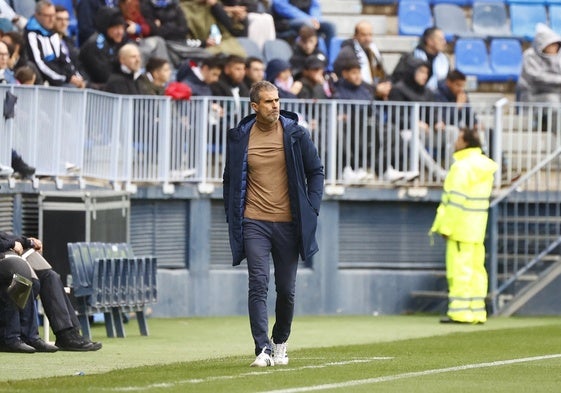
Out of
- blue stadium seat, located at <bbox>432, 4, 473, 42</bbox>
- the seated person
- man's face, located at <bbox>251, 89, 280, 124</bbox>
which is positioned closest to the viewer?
man's face, located at <bbox>251, 89, 280, 124</bbox>

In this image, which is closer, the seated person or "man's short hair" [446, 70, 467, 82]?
the seated person

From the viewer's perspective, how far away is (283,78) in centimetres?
2284

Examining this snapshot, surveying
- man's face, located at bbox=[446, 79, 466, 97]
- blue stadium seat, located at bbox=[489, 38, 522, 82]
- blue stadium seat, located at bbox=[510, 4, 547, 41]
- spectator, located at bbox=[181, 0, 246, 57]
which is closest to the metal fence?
man's face, located at bbox=[446, 79, 466, 97]

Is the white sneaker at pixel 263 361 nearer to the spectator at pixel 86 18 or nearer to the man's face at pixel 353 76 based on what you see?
the man's face at pixel 353 76

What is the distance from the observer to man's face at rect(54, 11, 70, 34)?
21344 mm

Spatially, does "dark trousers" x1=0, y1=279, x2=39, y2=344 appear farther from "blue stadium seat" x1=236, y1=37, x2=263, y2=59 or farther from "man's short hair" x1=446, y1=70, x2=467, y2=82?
"blue stadium seat" x1=236, y1=37, x2=263, y2=59

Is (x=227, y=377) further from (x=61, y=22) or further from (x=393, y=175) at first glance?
(x=393, y=175)

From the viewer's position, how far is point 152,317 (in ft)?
71.2

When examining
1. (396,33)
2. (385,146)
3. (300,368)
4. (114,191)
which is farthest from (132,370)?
(396,33)

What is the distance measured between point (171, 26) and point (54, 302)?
374 inches

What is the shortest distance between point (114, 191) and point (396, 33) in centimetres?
868

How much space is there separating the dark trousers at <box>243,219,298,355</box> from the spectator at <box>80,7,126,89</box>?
9.13m

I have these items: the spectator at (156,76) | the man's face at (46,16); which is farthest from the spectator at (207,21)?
the man's face at (46,16)

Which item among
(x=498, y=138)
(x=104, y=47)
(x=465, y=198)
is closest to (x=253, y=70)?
(x=104, y=47)
